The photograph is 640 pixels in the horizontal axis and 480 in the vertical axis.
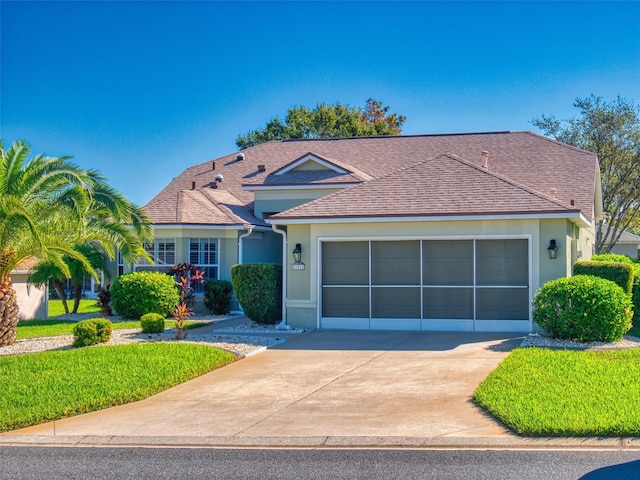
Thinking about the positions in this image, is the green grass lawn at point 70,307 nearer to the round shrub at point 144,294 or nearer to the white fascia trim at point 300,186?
the round shrub at point 144,294

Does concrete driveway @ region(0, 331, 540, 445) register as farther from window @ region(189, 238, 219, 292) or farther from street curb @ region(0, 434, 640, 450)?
window @ region(189, 238, 219, 292)

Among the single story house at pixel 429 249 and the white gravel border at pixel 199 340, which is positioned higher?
the single story house at pixel 429 249

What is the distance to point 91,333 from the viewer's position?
653 inches

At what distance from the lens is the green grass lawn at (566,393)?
9.03 m

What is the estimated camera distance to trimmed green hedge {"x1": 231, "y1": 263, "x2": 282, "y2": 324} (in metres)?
19.6

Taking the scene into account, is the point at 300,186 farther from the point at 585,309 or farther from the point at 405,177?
the point at 585,309

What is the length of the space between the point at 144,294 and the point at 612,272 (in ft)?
39.6

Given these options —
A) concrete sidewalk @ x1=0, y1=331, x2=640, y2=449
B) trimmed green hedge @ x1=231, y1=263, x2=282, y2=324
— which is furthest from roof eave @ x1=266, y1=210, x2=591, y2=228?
concrete sidewalk @ x1=0, y1=331, x2=640, y2=449

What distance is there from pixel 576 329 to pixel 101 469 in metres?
10.1

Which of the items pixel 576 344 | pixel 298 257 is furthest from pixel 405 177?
pixel 576 344

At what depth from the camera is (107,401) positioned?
37.9 ft

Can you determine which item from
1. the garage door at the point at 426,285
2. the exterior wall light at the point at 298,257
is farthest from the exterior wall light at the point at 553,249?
the exterior wall light at the point at 298,257

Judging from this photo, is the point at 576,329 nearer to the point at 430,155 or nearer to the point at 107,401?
the point at 107,401

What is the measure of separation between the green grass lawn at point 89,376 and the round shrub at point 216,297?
7.35 m
